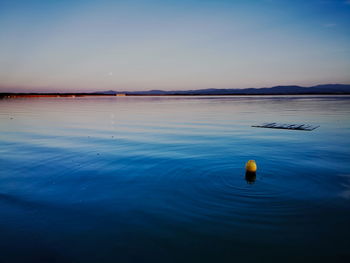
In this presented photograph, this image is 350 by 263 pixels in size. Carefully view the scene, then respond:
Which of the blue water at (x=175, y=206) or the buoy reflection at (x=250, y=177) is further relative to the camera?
the buoy reflection at (x=250, y=177)

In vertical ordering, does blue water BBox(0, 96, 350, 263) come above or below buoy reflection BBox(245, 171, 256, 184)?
below

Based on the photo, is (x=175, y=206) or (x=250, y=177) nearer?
(x=175, y=206)

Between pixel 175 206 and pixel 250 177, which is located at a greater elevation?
pixel 250 177

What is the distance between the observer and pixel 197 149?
1599 centimetres

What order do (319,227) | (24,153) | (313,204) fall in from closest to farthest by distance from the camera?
1. (319,227)
2. (313,204)
3. (24,153)

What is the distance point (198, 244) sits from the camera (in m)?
6.25

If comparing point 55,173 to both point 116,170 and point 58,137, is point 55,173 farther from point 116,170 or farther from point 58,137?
point 58,137

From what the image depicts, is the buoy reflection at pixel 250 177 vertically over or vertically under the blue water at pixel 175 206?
over

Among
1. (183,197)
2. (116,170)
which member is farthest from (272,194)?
(116,170)

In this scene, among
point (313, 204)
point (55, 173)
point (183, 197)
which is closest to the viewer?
point (313, 204)

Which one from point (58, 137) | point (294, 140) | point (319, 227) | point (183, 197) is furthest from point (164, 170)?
point (58, 137)

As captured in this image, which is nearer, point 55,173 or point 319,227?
point 319,227

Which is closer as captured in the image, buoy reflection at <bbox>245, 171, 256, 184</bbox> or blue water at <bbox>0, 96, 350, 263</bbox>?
blue water at <bbox>0, 96, 350, 263</bbox>

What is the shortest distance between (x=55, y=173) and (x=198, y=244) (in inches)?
324
